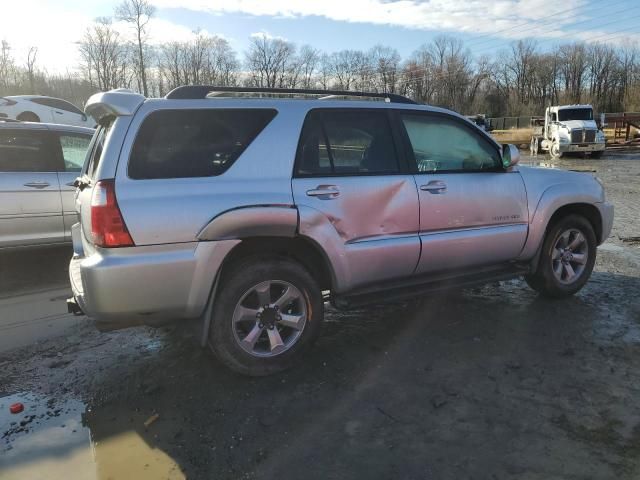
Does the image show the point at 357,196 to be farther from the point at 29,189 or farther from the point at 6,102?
the point at 6,102

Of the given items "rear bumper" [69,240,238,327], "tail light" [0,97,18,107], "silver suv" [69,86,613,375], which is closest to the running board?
"silver suv" [69,86,613,375]

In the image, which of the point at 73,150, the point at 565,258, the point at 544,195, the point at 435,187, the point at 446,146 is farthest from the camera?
the point at 73,150

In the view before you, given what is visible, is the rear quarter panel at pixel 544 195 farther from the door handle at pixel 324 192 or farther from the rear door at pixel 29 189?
the rear door at pixel 29 189

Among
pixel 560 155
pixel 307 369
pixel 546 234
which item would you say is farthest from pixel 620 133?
pixel 307 369

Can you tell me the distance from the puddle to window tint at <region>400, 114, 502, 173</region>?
2869mm

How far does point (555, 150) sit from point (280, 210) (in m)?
26.9

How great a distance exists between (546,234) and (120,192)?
3.87 metres

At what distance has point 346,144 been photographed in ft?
13.4

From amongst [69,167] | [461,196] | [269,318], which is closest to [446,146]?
[461,196]

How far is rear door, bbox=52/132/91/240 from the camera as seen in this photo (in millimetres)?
6574

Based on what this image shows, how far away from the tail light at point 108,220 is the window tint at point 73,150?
393 centimetres

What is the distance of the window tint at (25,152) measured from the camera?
249 inches

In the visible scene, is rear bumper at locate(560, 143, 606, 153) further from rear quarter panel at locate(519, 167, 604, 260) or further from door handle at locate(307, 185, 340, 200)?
door handle at locate(307, 185, 340, 200)

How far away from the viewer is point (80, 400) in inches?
141
